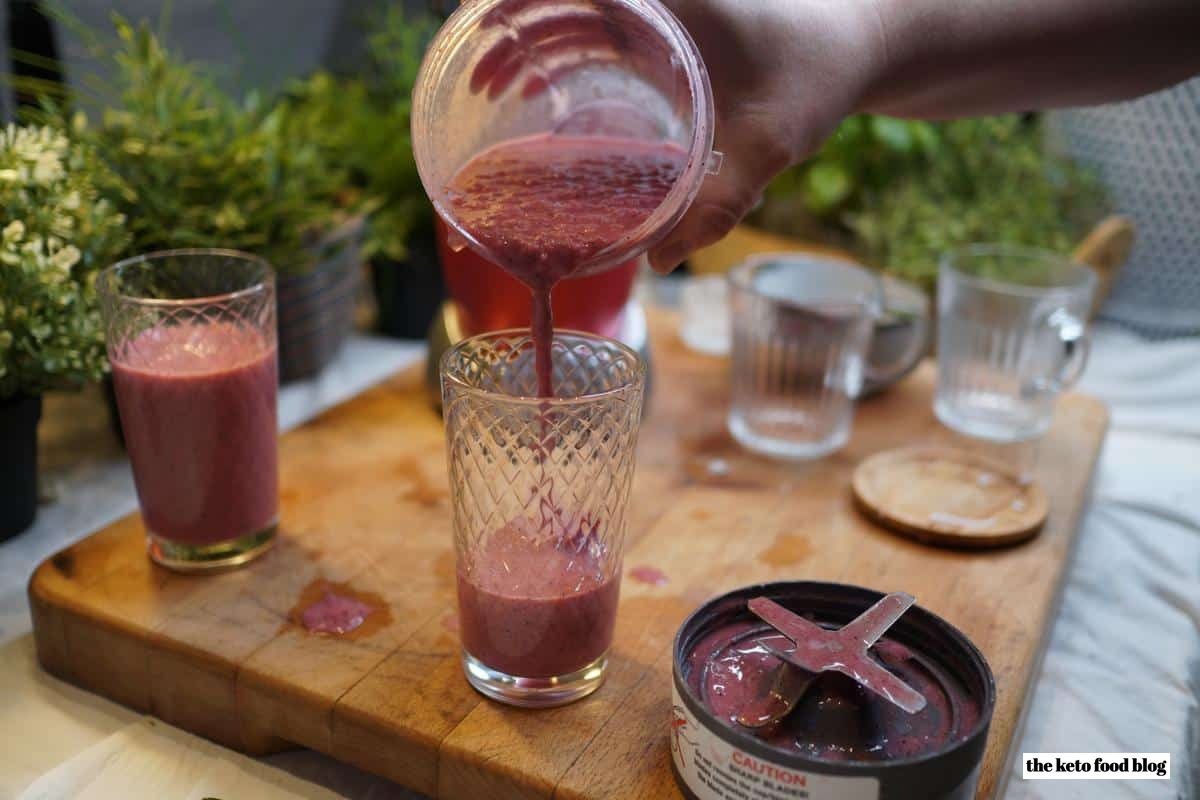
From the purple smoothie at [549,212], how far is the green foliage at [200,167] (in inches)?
16.2

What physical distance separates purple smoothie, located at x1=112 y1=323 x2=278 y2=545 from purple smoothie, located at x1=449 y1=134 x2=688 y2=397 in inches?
8.8

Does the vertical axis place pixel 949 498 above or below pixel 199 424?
below

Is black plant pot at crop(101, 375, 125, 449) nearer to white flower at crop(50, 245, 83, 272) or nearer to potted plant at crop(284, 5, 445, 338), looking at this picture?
white flower at crop(50, 245, 83, 272)

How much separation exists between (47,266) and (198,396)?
0.57 feet

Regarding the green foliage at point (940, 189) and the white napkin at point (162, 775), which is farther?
the green foliage at point (940, 189)

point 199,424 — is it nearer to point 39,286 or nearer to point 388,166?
point 39,286

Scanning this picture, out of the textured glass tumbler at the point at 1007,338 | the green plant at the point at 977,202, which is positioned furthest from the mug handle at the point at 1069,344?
the green plant at the point at 977,202

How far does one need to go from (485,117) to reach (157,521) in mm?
398

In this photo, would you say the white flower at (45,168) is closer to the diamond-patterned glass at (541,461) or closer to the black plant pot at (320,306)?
the black plant pot at (320,306)

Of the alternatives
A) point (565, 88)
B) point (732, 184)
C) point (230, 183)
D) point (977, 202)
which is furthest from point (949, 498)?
point (230, 183)

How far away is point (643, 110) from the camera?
90 centimetres

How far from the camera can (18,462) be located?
981 mm

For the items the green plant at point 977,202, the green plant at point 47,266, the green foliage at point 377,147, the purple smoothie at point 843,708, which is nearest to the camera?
the purple smoothie at point 843,708

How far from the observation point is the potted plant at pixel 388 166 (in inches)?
52.9
